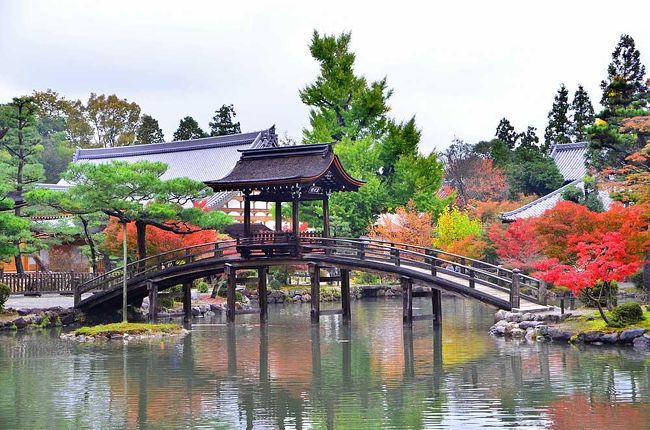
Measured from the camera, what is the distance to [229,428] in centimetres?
1609

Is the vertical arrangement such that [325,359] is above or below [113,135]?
below

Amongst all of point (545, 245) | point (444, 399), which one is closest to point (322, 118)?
point (545, 245)

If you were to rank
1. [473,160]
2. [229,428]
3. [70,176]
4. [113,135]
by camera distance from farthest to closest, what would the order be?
[113,135], [473,160], [70,176], [229,428]

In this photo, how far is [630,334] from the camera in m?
24.7

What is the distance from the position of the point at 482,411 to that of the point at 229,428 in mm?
4423

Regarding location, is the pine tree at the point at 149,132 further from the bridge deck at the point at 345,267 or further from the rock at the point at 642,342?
the rock at the point at 642,342

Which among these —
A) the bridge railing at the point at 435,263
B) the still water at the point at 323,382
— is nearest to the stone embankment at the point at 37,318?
the still water at the point at 323,382

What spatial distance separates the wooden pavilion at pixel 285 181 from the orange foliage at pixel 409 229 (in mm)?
14361

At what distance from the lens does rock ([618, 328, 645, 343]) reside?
971 inches

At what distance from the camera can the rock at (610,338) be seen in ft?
82.0

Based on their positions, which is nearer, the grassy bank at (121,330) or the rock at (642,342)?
the rock at (642,342)

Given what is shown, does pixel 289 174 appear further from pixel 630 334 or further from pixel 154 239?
pixel 630 334

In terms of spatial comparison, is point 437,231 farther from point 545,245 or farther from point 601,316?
point 601,316

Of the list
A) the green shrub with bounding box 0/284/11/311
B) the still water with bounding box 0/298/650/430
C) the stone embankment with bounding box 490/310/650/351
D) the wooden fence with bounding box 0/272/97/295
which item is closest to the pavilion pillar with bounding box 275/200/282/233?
the still water with bounding box 0/298/650/430
